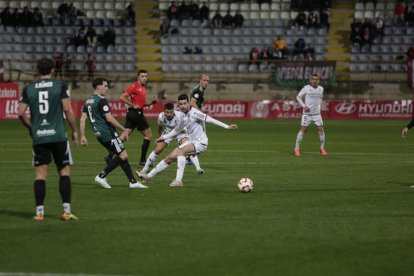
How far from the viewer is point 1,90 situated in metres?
38.6

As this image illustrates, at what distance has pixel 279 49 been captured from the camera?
43312mm

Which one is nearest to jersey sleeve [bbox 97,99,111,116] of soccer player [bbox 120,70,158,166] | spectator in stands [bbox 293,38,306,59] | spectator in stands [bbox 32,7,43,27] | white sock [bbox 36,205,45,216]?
white sock [bbox 36,205,45,216]

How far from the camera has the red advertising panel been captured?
38.5m

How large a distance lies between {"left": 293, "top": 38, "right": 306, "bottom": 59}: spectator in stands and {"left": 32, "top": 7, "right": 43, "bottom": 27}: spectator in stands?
14526 millimetres

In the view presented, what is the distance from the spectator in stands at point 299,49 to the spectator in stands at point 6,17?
53.1 feet

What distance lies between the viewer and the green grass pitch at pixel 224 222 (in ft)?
29.0

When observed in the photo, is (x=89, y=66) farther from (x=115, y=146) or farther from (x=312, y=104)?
(x=115, y=146)

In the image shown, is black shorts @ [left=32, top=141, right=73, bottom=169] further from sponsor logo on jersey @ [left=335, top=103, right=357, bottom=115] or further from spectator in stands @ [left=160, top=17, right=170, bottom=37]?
spectator in stands @ [left=160, top=17, right=170, bottom=37]

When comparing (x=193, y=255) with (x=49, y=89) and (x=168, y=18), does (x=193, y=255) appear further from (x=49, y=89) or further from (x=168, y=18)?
(x=168, y=18)

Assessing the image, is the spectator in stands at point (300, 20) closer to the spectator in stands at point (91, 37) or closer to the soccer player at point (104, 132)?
the spectator in stands at point (91, 37)

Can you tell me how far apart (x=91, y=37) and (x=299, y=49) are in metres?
11.5

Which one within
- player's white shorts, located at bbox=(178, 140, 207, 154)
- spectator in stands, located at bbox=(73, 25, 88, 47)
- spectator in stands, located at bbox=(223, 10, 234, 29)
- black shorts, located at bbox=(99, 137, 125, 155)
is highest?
spectator in stands, located at bbox=(223, 10, 234, 29)

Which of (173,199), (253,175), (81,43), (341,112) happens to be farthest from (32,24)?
(173,199)

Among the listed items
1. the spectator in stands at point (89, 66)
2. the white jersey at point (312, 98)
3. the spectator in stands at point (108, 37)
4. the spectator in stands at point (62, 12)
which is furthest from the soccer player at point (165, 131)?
the spectator in stands at point (62, 12)
